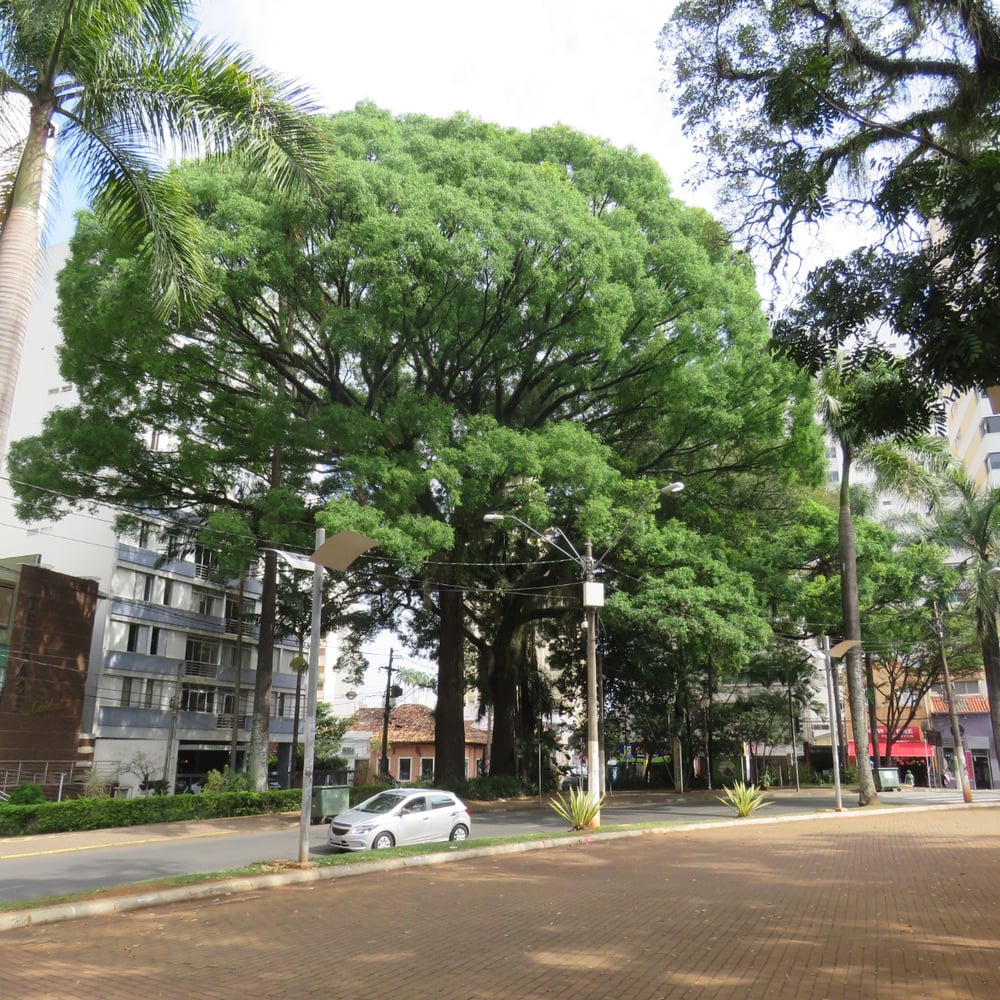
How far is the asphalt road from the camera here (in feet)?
44.4

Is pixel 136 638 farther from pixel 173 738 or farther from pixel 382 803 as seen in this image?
pixel 382 803

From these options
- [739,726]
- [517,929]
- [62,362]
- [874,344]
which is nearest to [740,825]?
[517,929]

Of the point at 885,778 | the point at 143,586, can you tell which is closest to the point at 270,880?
the point at 885,778

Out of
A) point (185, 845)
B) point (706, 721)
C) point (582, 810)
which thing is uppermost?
point (706, 721)

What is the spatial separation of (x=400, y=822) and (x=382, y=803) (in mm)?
732

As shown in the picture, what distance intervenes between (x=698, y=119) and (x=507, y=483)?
1345 cm

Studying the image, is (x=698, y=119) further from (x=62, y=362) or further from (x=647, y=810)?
(x=647, y=810)

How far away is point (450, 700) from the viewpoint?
2917 centimetres

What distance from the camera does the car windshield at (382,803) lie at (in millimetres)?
17438

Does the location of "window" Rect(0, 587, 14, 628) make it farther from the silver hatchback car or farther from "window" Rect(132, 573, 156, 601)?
the silver hatchback car

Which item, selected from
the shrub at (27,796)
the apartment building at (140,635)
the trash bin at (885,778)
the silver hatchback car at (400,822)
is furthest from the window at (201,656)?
the trash bin at (885,778)

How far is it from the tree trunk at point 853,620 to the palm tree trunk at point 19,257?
923 inches

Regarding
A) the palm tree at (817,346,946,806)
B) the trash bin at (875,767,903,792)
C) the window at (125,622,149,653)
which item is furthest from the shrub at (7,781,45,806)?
the trash bin at (875,767,903,792)

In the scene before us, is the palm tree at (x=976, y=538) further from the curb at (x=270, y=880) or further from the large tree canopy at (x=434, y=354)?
the curb at (x=270, y=880)
